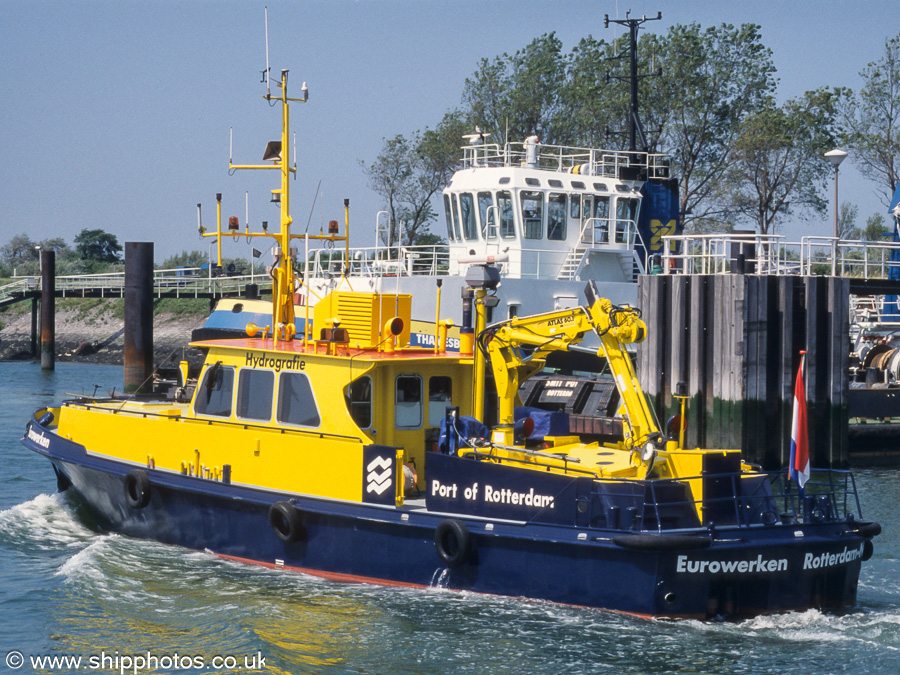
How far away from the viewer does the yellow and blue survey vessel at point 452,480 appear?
8.88 metres

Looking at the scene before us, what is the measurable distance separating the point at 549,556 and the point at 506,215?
13.8 m

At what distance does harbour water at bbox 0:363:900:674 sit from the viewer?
8297 millimetres

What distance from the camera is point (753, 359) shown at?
54.6 feet

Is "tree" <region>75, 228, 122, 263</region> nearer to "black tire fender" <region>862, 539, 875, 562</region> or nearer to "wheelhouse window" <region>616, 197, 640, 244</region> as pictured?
"wheelhouse window" <region>616, 197, 640, 244</region>

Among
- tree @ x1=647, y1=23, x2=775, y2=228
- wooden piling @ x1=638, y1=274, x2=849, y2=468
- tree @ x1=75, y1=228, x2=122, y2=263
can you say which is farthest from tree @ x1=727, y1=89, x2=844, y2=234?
tree @ x1=75, y1=228, x2=122, y2=263

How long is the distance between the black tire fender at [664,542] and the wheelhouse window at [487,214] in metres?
13.9

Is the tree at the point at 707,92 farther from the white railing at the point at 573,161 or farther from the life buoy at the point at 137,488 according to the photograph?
the life buoy at the point at 137,488

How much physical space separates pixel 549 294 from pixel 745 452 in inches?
252

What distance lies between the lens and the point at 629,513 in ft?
29.0

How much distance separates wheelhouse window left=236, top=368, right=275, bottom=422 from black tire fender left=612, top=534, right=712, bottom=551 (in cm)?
418

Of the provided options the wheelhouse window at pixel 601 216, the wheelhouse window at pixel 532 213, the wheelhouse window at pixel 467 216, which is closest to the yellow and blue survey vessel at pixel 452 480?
the wheelhouse window at pixel 532 213

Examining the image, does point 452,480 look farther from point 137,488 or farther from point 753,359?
point 753,359

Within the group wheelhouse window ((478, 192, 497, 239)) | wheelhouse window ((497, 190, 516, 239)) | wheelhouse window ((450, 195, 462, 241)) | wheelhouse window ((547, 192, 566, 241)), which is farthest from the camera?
wheelhouse window ((450, 195, 462, 241))

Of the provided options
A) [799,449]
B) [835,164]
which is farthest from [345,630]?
[835,164]
